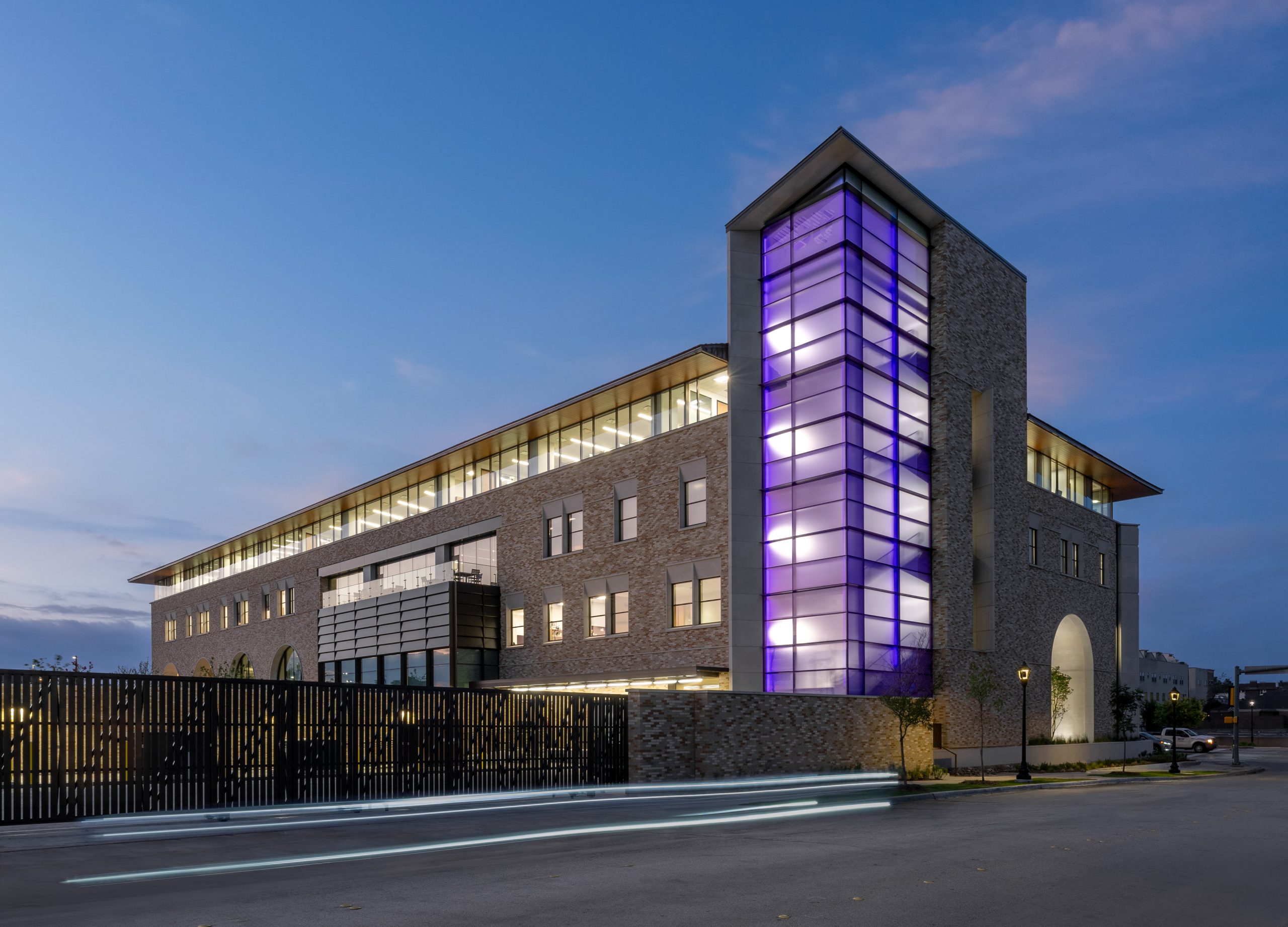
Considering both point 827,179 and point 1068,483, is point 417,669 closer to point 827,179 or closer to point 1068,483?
point 827,179

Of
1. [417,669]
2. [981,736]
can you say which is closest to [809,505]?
[981,736]

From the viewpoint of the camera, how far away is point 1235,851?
15133mm

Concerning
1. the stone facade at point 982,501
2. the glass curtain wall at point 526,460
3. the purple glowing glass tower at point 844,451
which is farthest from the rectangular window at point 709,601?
the stone facade at point 982,501

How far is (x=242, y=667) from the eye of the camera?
237 ft

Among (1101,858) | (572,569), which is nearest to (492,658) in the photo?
(572,569)

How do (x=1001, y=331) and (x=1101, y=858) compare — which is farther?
(x=1001, y=331)

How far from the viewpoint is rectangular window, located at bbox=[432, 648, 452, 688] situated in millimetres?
48156

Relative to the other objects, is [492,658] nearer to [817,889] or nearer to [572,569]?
[572,569]

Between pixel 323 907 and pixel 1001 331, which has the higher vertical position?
pixel 1001 331

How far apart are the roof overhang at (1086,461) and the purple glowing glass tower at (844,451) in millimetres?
A: 11158

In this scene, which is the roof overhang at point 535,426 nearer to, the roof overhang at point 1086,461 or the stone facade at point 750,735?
the stone facade at point 750,735

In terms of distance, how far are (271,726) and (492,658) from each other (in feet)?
89.3

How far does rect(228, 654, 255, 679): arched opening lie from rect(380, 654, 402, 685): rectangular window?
20.7 meters

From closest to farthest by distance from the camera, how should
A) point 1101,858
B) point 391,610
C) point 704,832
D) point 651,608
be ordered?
point 1101,858
point 704,832
point 651,608
point 391,610
